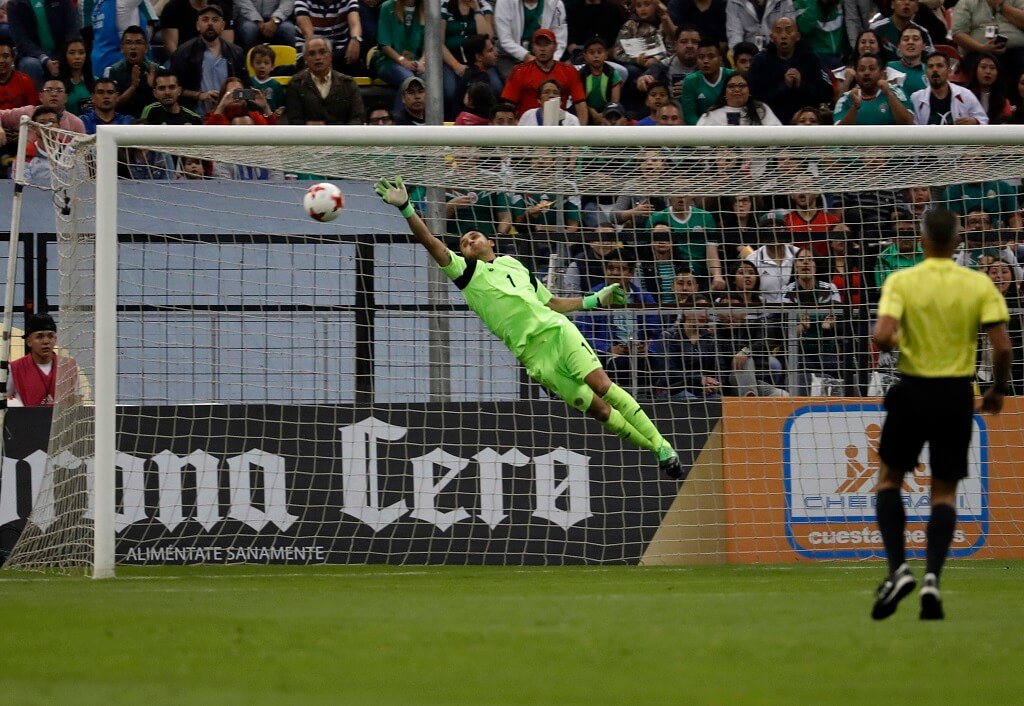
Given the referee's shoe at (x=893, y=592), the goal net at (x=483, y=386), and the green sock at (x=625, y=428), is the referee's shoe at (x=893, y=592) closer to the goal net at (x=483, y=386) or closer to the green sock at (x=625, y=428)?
the green sock at (x=625, y=428)

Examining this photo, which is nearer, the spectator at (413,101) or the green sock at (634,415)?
the green sock at (634,415)

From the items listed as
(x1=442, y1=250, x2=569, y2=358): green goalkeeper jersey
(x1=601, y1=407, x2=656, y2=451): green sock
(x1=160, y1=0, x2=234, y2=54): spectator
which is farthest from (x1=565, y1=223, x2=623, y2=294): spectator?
(x1=160, y1=0, x2=234, y2=54): spectator

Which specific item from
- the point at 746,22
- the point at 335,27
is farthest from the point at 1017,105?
the point at 335,27

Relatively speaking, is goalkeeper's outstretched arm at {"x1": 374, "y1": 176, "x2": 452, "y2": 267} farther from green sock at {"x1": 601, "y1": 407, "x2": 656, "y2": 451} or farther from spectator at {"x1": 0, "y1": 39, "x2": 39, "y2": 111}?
spectator at {"x1": 0, "y1": 39, "x2": 39, "y2": 111}

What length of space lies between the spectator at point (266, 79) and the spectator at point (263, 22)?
0.85m

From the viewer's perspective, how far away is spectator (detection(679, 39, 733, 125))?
17.0 m

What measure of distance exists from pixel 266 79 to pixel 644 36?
15.6 feet

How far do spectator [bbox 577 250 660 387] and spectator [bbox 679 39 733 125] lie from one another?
131 inches

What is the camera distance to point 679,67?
1798 cm

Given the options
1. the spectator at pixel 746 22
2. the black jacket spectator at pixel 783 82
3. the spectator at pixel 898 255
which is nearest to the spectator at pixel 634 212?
the spectator at pixel 898 255

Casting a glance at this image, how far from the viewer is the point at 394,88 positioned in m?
17.3

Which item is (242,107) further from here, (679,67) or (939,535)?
(939,535)

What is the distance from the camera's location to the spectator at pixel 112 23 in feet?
55.7

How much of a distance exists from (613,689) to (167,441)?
8.58m
